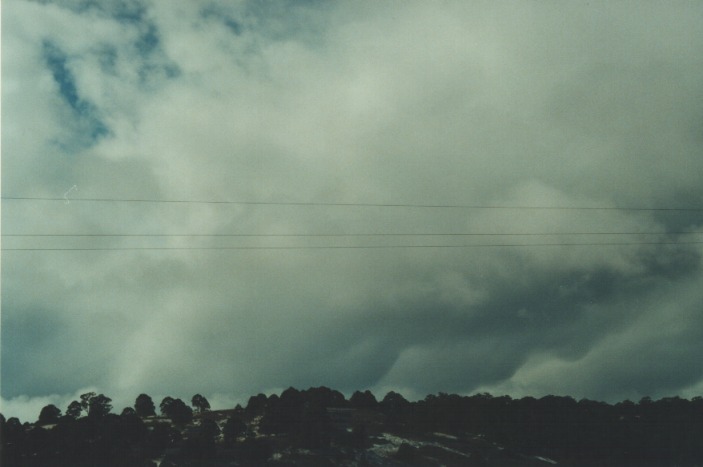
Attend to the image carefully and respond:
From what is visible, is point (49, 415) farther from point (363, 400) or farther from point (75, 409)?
point (363, 400)

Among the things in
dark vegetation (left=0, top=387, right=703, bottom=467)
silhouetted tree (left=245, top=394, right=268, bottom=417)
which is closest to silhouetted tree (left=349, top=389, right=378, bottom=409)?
dark vegetation (left=0, top=387, right=703, bottom=467)

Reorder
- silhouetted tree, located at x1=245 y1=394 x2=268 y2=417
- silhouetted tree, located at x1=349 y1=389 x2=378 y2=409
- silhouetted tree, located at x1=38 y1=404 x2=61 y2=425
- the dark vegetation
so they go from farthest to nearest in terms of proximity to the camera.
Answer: silhouetted tree, located at x1=349 y1=389 x2=378 y2=409
silhouetted tree, located at x1=245 y1=394 x2=268 y2=417
silhouetted tree, located at x1=38 y1=404 x2=61 y2=425
the dark vegetation

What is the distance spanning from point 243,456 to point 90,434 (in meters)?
29.4

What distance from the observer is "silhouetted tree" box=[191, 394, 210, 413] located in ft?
534

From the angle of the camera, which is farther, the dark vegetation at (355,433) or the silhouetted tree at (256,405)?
the silhouetted tree at (256,405)

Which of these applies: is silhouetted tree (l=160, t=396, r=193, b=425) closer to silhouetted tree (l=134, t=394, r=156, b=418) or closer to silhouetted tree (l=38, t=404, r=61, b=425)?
silhouetted tree (l=134, t=394, r=156, b=418)

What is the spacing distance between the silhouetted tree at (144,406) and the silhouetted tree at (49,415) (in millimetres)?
18963

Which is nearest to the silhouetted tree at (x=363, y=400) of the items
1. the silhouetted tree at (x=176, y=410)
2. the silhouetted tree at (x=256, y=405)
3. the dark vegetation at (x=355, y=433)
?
the dark vegetation at (x=355, y=433)

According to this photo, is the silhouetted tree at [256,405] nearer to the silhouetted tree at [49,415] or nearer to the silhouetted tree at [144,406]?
the silhouetted tree at [144,406]

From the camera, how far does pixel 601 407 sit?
19750 centimetres

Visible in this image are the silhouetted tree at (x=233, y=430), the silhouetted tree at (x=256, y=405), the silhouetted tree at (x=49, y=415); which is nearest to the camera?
the silhouetted tree at (x=233, y=430)

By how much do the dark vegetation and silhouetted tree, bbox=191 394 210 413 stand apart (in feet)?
0.92

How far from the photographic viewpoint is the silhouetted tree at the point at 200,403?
163m

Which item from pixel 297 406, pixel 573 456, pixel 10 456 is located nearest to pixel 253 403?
pixel 297 406
